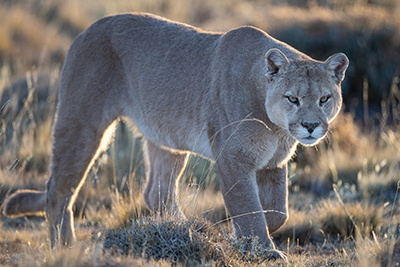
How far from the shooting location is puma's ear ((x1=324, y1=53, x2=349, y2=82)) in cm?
353

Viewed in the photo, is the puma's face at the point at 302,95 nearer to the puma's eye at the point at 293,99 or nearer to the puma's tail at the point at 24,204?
the puma's eye at the point at 293,99

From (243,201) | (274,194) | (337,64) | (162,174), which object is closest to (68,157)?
(162,174)

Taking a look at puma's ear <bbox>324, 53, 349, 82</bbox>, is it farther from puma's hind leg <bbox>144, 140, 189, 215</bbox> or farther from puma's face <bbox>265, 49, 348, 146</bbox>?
puma's hind leg <bbox>144, 140, 189, 215</bbox>

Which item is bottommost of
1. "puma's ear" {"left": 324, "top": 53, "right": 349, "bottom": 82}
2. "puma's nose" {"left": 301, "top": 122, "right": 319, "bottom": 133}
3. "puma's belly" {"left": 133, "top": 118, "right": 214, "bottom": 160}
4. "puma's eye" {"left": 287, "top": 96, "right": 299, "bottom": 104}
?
"puma's belly" {"left": 133, "top": 118, "right": 214, "bottom": 160}

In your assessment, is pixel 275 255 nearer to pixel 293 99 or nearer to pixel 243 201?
pixel 243 201

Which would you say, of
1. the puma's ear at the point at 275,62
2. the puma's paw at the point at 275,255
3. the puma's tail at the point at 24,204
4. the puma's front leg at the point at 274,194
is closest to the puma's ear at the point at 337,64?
the puma's ear at the point at 275,62

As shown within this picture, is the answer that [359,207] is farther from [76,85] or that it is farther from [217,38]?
[76,85]

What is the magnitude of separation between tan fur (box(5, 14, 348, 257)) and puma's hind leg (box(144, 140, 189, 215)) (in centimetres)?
1

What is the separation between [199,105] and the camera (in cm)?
400

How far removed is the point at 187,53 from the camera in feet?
13.9

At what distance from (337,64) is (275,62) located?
0.51m

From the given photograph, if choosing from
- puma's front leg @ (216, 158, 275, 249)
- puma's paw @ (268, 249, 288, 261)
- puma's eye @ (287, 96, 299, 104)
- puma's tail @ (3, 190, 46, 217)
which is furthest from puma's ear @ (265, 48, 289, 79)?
puma's tail @ (3, 190, 46, 217)

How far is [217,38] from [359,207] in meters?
2.23

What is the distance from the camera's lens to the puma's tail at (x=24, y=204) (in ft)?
14.4
